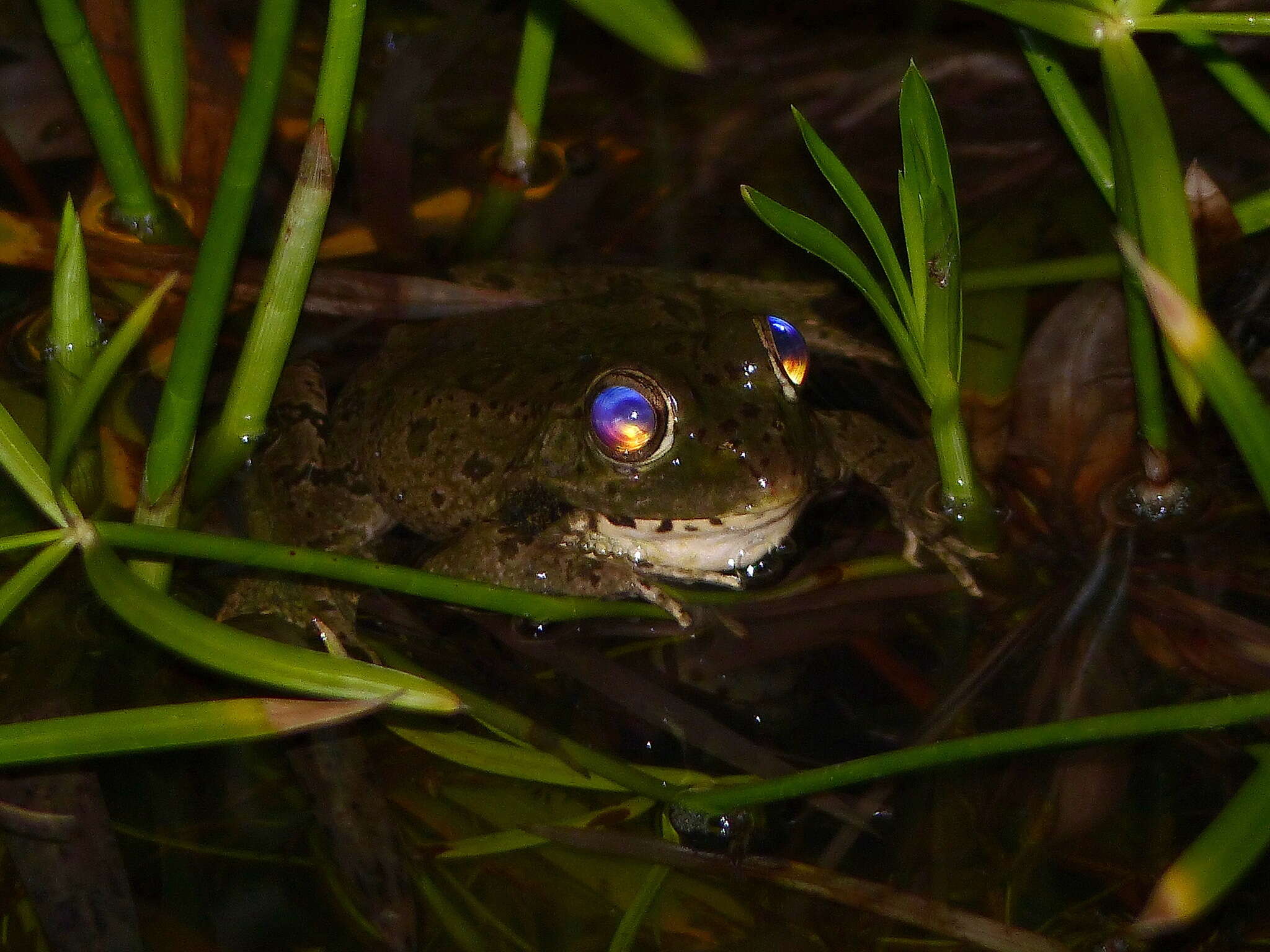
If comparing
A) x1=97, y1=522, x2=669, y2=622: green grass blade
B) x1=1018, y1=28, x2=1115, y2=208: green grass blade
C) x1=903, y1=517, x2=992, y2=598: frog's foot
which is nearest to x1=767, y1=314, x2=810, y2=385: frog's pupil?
x1=903, y1=517, x2=992, y2=598: frog's foot

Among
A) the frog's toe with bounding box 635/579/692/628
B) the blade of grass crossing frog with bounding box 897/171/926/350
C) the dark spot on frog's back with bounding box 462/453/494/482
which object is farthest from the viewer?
the dark spot on frog's back with bounding box 462/453/494/482

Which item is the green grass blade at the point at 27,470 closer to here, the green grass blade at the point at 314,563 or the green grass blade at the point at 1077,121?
the green grass blade at the point at 314,563

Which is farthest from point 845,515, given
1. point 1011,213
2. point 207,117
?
point 207,117

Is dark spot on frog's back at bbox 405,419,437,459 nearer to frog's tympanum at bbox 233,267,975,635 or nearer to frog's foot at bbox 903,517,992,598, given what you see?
frog's tympanum at bbox 233,267,975,635

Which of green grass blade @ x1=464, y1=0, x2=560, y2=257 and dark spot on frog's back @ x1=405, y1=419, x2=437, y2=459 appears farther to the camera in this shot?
green grass blade @ x1=464, y1=0, x2=560, y2=257

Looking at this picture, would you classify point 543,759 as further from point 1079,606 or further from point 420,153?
point 420,153

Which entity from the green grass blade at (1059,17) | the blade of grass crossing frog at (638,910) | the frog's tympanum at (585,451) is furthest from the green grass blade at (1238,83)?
the blade of grass crossing frog at (638,910)

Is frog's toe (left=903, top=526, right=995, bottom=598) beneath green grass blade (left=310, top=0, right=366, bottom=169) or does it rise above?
beneath
